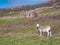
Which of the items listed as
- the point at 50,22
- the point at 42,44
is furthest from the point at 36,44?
the point at 50,22

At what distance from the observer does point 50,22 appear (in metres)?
58.6

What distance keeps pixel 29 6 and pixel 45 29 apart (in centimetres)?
15746

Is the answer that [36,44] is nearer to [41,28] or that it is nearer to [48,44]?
[48,44]

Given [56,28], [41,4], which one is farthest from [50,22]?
[41,4]

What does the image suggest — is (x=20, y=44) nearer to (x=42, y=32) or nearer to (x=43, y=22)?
(x=42, y=32)

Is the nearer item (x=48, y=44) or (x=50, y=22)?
(x=48, y=44)

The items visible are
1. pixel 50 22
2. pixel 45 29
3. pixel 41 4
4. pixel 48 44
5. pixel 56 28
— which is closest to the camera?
pixel 48 44

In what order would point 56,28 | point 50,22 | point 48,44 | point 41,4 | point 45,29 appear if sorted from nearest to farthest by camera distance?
point 48,44 < point 45,29 < point 56,28 < point 50,22 < point 41,4

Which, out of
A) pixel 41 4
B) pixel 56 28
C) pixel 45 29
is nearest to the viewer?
pixel 45 29

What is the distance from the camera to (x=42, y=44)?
82.7ft

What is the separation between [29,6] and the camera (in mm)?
198125

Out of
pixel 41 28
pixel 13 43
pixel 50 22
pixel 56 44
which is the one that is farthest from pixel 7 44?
pixel 50 22

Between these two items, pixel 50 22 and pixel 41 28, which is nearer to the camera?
pixel 41 28

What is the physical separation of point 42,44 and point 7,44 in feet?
11.7
